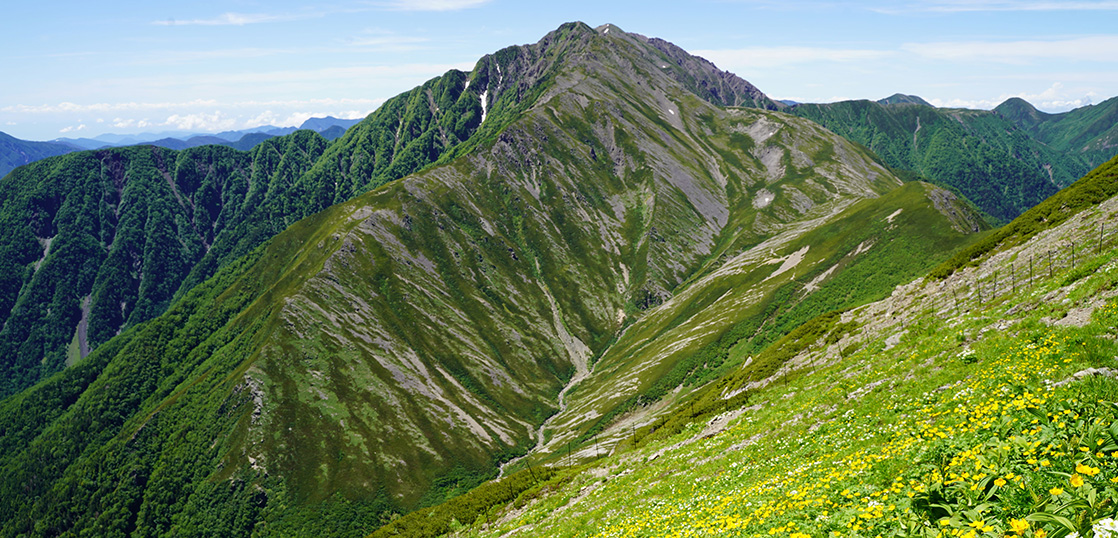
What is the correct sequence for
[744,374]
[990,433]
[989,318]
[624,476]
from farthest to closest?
[744,374] → [624,476] → [989,318] → [990,433]

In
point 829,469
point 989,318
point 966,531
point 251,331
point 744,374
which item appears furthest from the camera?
point 251,331

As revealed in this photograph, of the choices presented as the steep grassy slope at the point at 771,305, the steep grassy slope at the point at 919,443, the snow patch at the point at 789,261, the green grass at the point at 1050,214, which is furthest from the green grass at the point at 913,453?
the snow patch at the point at 789,261

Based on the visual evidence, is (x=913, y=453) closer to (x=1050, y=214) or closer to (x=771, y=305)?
(x=1050, y=214)

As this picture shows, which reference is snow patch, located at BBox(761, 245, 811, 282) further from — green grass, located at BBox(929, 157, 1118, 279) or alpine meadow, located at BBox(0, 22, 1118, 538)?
green grass, located at BBox(929, 157, 1118, 279)

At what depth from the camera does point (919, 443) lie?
57.1ft

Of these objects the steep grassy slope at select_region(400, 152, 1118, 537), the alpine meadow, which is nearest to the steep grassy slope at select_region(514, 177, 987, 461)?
the alpine meadow

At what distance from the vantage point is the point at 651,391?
509 feet

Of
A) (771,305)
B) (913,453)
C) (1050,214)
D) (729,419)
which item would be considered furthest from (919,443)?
(771,305)

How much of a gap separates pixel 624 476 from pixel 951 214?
171546 millimetres

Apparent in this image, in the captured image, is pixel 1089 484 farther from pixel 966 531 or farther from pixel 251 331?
pixel 251 331

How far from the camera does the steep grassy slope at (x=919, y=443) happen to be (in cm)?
1055

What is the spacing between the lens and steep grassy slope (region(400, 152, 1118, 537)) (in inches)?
415

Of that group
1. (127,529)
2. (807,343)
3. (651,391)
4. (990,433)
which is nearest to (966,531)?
(990,433)

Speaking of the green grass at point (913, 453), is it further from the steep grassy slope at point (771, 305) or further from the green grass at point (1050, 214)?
the steep grassy slope at point (771, 305)
